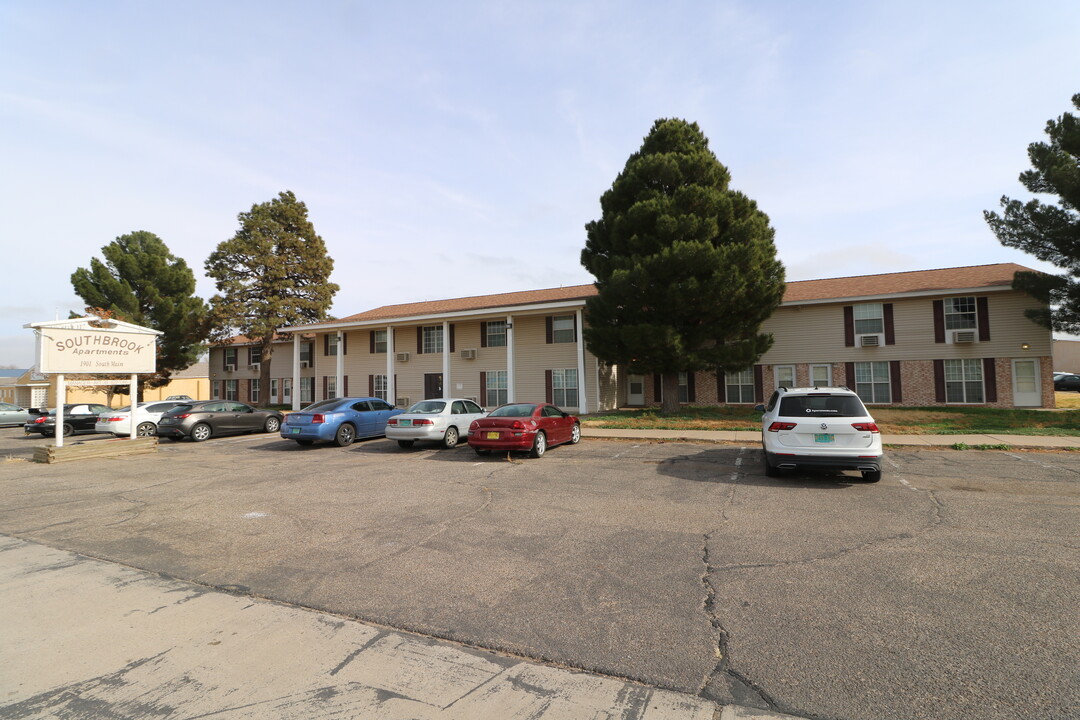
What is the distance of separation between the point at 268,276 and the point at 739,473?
35328mm

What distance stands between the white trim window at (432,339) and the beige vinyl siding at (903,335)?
16.5m

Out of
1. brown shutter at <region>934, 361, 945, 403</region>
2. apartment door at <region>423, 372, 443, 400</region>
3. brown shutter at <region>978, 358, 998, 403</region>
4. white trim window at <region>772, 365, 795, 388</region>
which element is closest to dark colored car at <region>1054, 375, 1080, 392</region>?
brown shutter at <region>978, 358, 998, 403</region>

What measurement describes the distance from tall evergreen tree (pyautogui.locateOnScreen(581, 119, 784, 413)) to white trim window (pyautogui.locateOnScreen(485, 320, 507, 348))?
19.8 feet

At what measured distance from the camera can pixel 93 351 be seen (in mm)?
14703

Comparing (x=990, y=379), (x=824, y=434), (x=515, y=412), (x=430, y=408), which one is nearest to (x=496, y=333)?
(x=430, y=408)

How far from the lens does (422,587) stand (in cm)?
459

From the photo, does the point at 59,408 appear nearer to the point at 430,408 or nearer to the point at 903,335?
the point at 430,408

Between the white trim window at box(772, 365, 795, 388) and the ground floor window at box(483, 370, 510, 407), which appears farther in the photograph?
the ground floor window at box(483, 370, 510, 407)

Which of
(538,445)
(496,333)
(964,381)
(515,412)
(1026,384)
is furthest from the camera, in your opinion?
(496,333)

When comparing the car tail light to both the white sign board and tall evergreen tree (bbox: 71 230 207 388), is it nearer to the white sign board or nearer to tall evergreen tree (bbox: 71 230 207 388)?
the white sign board

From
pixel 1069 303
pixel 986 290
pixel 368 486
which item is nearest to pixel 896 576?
pixel 368 486

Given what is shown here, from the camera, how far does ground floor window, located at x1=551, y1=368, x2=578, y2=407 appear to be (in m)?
25.2

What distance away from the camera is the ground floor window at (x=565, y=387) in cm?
2522

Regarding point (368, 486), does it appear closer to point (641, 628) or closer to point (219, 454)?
point (641, 628)
